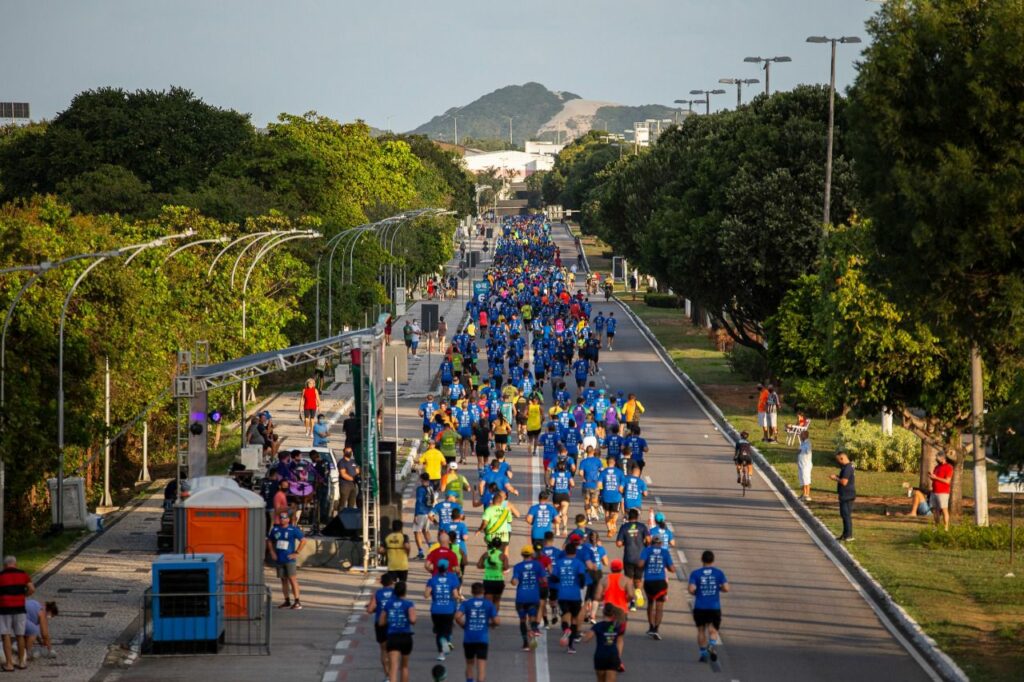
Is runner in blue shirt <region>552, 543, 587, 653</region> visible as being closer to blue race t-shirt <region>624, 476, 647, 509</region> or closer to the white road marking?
the white road marking

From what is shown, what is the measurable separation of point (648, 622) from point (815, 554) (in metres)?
6.65

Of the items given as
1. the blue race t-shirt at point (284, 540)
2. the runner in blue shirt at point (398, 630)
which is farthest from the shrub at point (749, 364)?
the runner in blue shirt at point (398, 630)

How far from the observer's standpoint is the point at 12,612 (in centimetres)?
2047

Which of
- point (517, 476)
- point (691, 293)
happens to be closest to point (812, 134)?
point (691, 293)

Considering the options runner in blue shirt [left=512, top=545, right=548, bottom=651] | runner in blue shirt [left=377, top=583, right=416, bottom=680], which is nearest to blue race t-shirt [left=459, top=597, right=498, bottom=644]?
runner in blue shirt [left=377, top=583, right=416, bottom=680]

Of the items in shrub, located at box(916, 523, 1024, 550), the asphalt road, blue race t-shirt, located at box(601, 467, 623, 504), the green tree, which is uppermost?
the green tree

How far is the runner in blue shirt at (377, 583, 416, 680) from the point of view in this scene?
61.9ft

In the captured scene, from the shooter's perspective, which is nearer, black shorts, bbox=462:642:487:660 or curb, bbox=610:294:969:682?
black shorts, bbox=462:642:487:660

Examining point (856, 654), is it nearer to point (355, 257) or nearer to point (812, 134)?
point (812, 134)

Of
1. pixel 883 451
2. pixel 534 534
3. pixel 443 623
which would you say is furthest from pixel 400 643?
pixel 883 451

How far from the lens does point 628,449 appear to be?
30859mm

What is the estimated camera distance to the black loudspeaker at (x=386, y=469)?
30.1 metres

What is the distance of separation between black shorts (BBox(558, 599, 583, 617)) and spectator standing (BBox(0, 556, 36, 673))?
645 centimetres

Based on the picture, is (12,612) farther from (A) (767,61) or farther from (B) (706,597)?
(A) (767,61)
